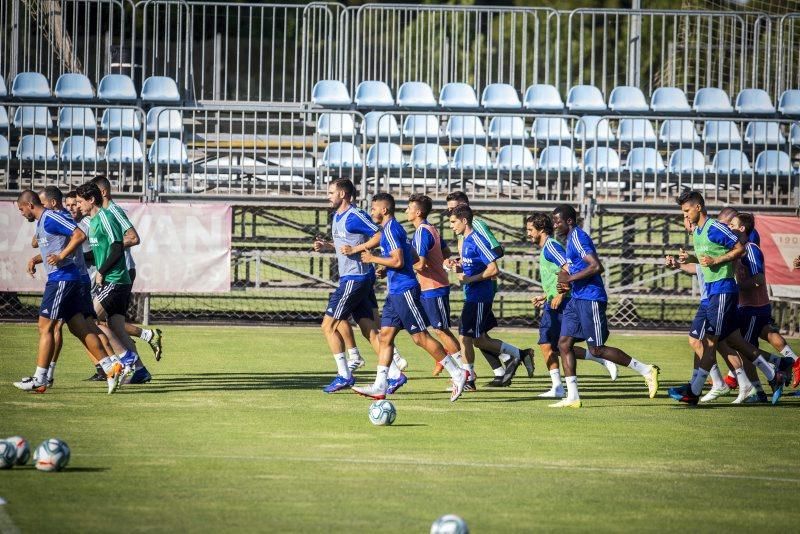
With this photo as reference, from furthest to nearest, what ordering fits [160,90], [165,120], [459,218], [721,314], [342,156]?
1. [160,90]
2. [165,120]
3. [342,156]
4. [459,218]
5. [721,314]

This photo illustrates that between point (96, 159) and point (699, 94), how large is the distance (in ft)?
39.8

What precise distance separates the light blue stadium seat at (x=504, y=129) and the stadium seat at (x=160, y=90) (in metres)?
6.26

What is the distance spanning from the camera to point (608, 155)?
21.9 meters

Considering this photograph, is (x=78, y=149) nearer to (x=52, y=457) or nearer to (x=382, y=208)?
(x=382, y=208)

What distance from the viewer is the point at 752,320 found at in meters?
13.2

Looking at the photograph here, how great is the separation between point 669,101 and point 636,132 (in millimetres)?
1950

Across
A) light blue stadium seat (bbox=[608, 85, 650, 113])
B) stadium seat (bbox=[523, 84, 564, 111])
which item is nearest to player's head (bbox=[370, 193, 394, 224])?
stadium seat (bbox=[523, 84, 564, 111])

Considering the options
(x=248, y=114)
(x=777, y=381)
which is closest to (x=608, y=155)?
(x=248, y=114)

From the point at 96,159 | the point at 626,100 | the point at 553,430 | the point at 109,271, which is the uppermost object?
the point at 626,100

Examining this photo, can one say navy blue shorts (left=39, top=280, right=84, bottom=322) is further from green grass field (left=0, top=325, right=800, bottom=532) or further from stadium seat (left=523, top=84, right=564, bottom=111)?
stadium seat (left=523, top=84, right=564, bottom=111)

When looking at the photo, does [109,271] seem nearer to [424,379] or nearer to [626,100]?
[424,379]

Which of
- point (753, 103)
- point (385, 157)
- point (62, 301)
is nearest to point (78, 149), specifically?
point (385, 157)

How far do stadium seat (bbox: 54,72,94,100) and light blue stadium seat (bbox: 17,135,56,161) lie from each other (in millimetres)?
2352

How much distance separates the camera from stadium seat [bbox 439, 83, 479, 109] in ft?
80.4
